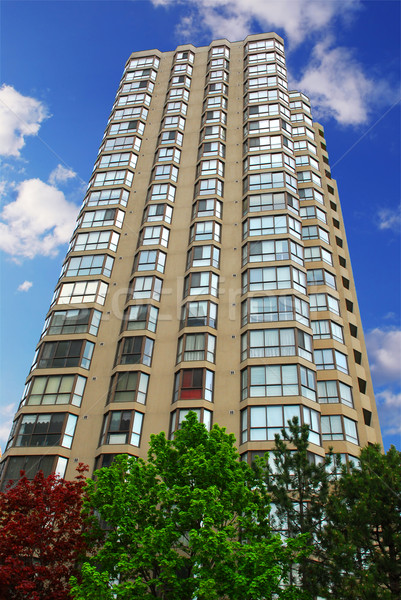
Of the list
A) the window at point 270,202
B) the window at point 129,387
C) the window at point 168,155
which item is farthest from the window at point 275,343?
the window at point 168,155

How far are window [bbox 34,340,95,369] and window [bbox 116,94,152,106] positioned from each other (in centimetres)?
3292

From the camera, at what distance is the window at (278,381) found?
32.5 meters

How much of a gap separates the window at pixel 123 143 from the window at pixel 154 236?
13126 millimetres

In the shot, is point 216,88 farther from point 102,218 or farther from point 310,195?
point 102,218

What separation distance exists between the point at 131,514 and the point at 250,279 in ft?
70.3

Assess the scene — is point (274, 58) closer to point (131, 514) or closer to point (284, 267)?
point (284, 267)

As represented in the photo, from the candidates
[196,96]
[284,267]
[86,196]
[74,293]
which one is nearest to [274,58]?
[196,96]

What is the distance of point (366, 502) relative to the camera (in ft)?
64.2

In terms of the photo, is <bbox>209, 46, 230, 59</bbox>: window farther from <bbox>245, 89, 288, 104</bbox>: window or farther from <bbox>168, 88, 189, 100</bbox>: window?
<bbox>245, 89, 288, 104</bbox>: window

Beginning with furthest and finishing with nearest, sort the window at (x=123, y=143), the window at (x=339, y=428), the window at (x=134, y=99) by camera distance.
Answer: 1. the window at (x=134, y=99)
2. the window at (x=123, y=143)
3. the window at (x=339, y=428)

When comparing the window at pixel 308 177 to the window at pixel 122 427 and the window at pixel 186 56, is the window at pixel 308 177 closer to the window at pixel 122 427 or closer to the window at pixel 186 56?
the window at pixel 186 56

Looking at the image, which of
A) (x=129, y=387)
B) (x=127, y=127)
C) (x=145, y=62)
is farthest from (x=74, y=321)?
(x=145, y=62)

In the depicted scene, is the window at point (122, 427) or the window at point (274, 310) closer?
the window at point (122, 427)

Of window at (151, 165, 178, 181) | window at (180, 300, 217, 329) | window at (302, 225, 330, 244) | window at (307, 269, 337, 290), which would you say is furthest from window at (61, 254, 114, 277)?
window at (302, 225, 330, 244)
